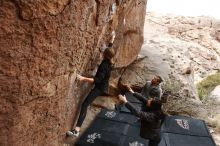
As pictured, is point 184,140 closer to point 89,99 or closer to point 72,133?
point 89,99

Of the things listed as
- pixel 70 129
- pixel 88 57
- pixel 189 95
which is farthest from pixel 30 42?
pixel 189 95

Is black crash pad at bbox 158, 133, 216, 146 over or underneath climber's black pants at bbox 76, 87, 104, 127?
underneath

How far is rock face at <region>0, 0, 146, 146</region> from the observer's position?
3650 mm

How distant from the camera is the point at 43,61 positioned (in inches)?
161

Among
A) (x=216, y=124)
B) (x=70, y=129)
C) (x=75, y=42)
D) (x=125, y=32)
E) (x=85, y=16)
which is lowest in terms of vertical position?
(x=216, y=124)

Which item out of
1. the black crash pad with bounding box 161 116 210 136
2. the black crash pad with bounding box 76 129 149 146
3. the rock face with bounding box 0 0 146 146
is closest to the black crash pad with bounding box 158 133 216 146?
the black crash pad with bounding box 161 116 210 136

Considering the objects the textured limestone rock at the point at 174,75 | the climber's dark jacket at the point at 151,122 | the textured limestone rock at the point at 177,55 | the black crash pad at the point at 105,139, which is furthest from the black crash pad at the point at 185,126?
the climber's dark jacket at the point at 151,122

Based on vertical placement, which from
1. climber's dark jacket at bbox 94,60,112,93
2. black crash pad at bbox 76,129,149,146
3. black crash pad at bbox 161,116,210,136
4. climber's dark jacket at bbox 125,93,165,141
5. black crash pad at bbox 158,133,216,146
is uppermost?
climber's dark jacket at bbox 94,60,112,93

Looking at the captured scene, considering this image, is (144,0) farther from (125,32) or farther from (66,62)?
(66,62)

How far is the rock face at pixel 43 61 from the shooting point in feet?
12.0

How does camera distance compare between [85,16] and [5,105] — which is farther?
[85,16]

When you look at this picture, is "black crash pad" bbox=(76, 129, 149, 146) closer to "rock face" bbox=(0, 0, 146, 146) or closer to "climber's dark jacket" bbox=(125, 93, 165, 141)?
"rock face" bbox=(0, 0, 146, 146)

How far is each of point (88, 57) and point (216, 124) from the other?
3.74m

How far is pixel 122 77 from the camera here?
345 inches
